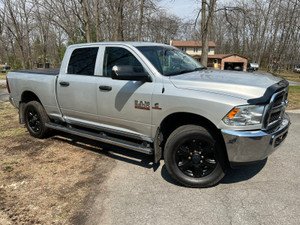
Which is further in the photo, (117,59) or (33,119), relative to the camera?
(33,119)

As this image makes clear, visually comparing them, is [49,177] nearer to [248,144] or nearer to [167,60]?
[167,60]

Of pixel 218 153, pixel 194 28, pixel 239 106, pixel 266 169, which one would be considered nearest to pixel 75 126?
pixel 218 153

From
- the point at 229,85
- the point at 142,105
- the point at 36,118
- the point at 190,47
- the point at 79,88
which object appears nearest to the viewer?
the point at 229,85

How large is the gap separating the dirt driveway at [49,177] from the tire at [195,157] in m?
1.09

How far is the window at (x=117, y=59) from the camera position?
11.7 ft

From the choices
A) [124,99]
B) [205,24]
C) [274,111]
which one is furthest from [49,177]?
[205,24]

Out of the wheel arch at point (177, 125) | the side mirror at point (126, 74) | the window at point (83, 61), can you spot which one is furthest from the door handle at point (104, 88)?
the wheel arch at point (177, 125)

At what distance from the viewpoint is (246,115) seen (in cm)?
265

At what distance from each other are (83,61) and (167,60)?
155 centimetres

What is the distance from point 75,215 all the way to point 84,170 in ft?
3.70

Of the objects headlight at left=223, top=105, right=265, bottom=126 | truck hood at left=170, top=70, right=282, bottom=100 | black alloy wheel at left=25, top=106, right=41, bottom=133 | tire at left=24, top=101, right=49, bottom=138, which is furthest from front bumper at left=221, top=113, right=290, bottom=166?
black alloy wheel at left=25, top=106, right=41, bottom=133

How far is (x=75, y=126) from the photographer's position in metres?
4.58

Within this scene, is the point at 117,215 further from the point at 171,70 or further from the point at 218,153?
the point at 171,70

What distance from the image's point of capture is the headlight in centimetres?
263
